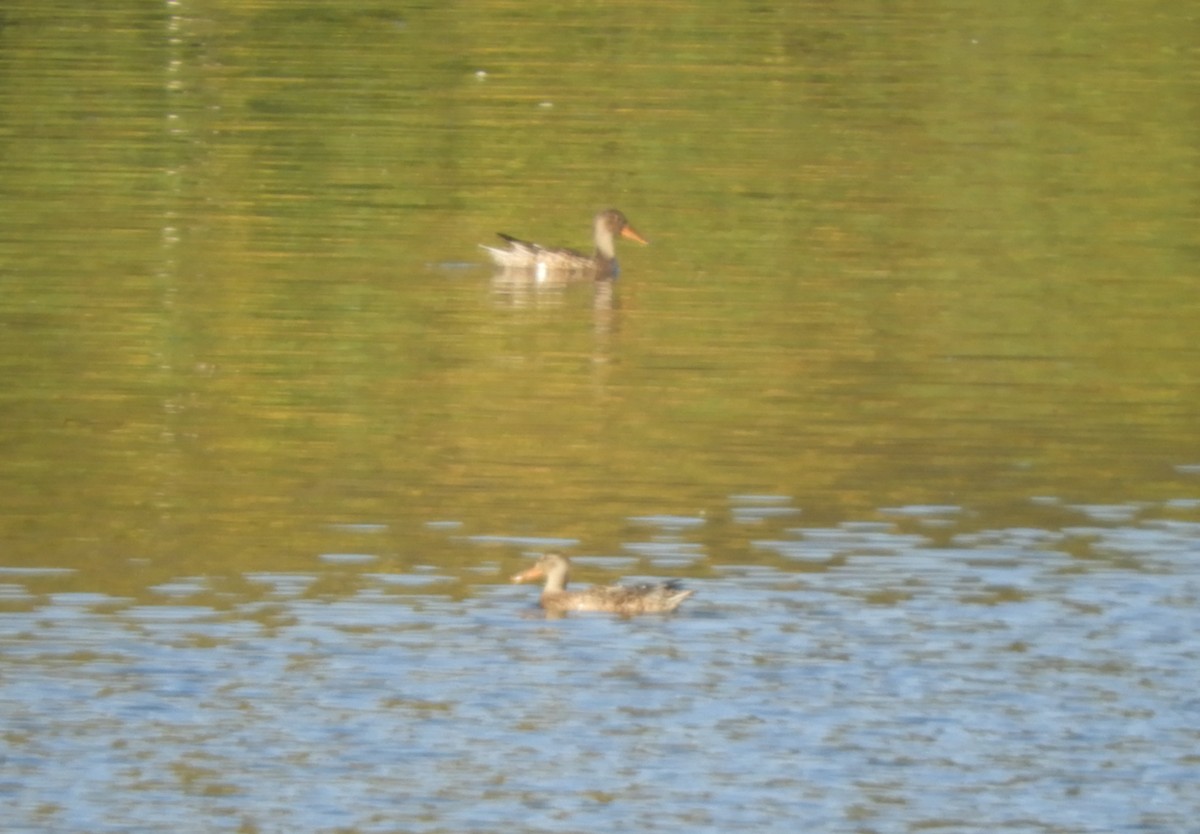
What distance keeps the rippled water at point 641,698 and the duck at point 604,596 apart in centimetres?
11

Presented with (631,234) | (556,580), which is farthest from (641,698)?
(631,234)

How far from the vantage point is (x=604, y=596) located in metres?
12.6

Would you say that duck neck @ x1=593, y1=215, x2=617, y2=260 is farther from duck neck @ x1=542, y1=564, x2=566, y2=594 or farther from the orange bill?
duck neck @ x1=542, y1=564, x2=566, y2=594

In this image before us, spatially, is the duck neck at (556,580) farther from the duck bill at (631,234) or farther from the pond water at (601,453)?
the duck bill at (631,234)

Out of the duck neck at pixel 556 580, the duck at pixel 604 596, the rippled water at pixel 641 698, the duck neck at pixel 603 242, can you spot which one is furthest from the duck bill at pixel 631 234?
the duck neck at pixel 556 580

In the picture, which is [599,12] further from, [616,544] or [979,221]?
[616,544]

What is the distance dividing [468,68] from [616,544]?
66.1 feet

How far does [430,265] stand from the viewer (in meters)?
22.4

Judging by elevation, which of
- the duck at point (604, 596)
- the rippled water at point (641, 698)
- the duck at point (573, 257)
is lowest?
the rippled water at point (641, 698)

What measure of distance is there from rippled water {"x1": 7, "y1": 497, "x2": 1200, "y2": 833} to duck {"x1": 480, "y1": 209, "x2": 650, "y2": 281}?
28.2 feet

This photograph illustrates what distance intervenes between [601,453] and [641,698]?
4.80 meters

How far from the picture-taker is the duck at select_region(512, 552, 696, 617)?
1225 cm

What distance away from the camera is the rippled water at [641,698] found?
1007cm

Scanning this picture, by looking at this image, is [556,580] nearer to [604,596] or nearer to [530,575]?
[604,596]
